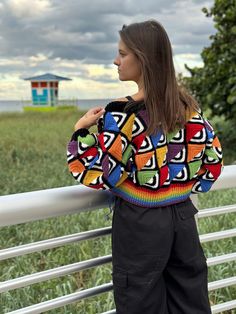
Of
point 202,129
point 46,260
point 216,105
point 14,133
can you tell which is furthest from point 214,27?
point 202,129

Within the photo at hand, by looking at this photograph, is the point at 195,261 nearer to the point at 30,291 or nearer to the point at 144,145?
the point at 144,145

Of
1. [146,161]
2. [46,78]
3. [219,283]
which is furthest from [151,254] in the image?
[46,78]

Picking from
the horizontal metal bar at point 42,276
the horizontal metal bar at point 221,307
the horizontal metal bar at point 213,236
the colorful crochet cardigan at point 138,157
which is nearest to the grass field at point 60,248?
the horizontal metal bar at point 221,307

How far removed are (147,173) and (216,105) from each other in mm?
6945

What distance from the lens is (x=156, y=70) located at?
1.21m

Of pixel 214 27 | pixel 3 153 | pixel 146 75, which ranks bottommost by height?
pixel 3 153

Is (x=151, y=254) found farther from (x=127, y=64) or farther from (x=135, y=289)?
(x=127, y=64)

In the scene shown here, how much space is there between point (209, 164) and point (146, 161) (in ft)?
0.74

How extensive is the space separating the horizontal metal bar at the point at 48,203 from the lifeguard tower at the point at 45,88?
1709cm

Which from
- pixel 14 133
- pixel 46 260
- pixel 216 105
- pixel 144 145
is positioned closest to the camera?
pixel 144 145

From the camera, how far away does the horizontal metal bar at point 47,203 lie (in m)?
1.17

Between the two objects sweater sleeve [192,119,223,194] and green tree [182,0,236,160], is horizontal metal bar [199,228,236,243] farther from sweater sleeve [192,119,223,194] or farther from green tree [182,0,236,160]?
green tree [182,0,236,160]

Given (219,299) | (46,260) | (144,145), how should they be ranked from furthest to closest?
(46,260) → (219,299) → (144,145)

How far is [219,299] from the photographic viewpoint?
7.79 feet
